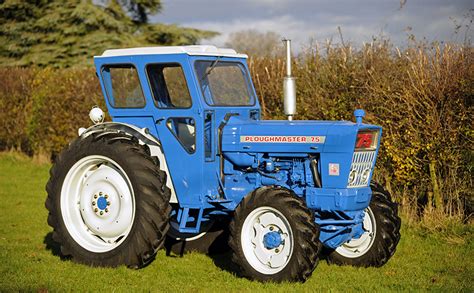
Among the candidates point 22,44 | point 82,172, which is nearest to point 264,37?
point 22,44

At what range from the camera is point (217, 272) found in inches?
320

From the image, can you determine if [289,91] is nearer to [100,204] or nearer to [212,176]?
[212,176]

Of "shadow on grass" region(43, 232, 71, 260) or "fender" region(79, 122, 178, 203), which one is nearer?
"fender" region(79, 122, 178, 203)

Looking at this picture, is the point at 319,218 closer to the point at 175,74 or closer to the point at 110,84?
the point at 175,74

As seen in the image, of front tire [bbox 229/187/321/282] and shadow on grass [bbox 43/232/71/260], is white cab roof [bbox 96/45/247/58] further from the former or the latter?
shadow on grass [bbox 43/232/71/260]

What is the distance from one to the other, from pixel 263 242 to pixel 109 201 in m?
1.83

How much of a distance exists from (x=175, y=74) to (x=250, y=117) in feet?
3.25

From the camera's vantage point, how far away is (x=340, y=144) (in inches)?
294

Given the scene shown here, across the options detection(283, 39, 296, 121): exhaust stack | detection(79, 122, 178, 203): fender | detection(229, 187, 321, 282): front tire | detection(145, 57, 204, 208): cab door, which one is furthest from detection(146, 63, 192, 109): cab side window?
detection(229, 187, 321, 282): front tire

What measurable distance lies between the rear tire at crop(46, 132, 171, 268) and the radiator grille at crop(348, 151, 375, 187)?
1.91 meters

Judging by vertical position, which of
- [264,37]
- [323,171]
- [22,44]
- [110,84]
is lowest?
[264,37]

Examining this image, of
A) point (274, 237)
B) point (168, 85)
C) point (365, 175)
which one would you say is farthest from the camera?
point (168, 85)

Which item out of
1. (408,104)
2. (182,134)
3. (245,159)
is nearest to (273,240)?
(245,159)

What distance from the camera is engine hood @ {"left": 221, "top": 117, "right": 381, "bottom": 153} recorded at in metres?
7.48
